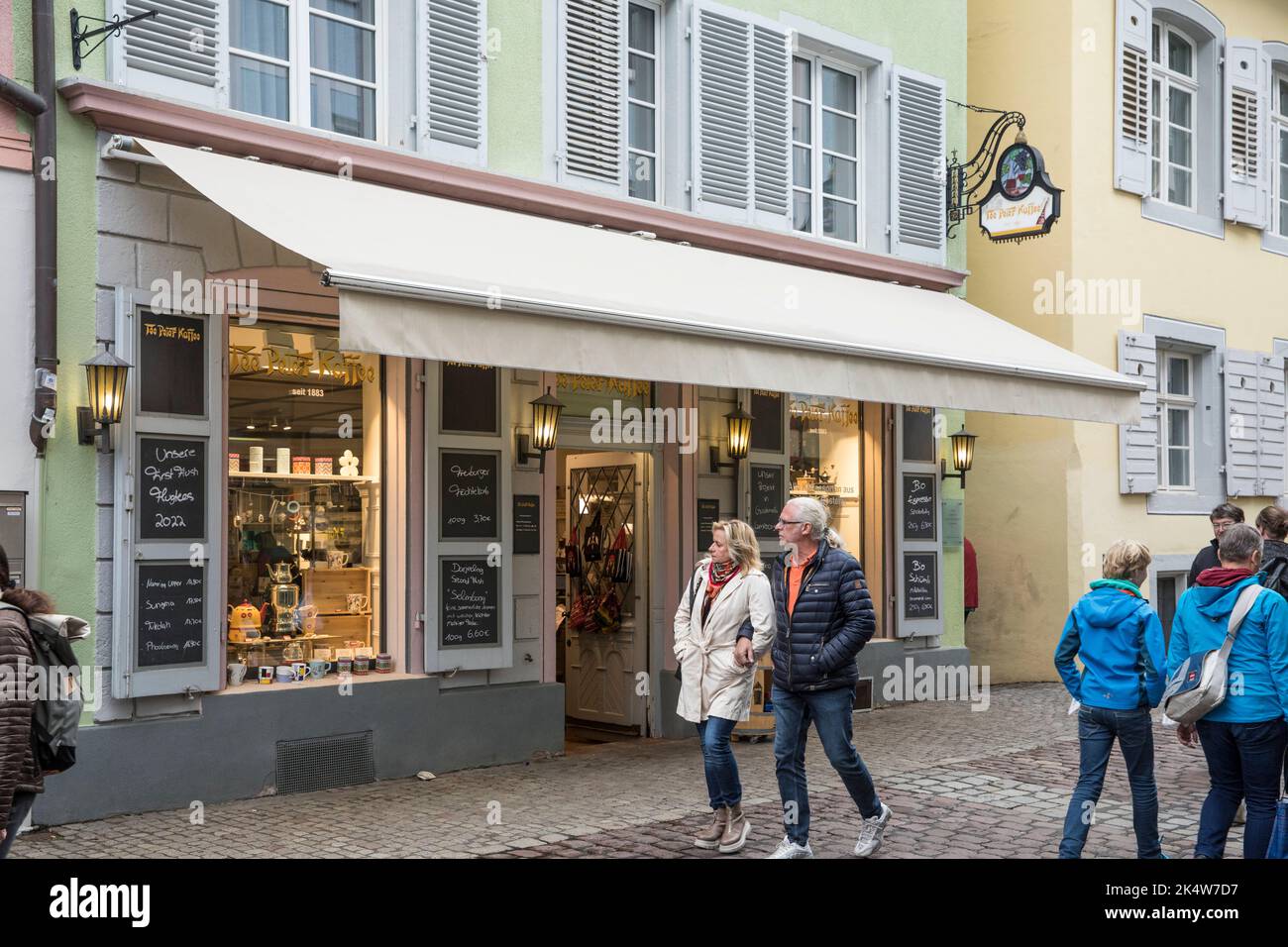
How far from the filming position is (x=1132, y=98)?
14984 mm

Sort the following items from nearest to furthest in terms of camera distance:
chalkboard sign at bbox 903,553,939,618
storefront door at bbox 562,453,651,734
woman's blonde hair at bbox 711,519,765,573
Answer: woman's blonde hair at bbox 711,519,765,573, storefront door at bbox 562,453,651,734, chalkboard sign at bbox 903,553,939,618

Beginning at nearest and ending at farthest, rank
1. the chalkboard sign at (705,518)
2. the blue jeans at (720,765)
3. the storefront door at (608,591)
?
the blue jeans at (720,765) < the storefront door at (608,591) < the chalkboard sign at (705,518)

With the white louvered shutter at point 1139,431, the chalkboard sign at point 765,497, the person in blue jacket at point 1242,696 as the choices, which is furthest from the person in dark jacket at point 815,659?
the white louvered shutter at point 1139,431

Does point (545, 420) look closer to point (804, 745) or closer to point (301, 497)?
point (301, 497)

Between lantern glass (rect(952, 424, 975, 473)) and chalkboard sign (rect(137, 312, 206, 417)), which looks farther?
lantern glass (rect(952, 424, 975, 473))

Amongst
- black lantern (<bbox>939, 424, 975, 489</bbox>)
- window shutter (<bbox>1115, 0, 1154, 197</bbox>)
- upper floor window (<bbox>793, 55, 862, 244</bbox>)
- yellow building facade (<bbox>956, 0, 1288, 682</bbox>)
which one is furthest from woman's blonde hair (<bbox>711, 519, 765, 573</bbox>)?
window shutter (<bbox>1115, 0, 1154, 197</bbox>)

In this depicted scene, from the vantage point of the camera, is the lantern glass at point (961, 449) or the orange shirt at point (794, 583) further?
the lantern glass at point (961, 449)

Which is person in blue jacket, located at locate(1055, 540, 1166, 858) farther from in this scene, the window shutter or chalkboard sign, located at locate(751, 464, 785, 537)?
the window shutter

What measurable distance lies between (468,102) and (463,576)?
3172 mm

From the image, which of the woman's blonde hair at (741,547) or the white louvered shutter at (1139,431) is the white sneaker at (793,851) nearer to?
the woman's blonde hair at (741,547)

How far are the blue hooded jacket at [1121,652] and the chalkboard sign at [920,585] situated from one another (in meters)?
6.67

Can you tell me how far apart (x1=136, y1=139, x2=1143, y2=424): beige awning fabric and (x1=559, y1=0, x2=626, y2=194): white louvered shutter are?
51 cm

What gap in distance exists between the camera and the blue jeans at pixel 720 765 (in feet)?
22.6

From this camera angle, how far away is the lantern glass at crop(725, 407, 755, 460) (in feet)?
37.3
